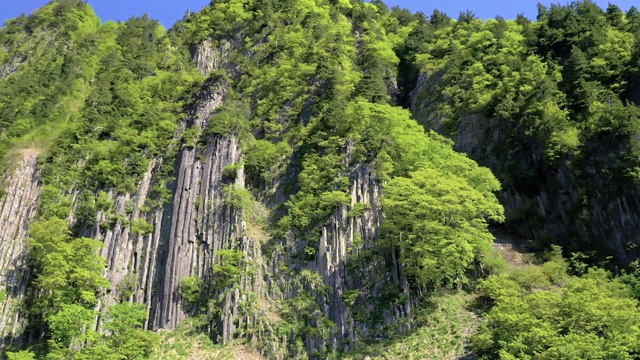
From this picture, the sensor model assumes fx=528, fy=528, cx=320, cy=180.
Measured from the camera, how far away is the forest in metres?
30.2

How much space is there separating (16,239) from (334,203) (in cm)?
2368

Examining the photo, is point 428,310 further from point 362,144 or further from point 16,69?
point 16,69

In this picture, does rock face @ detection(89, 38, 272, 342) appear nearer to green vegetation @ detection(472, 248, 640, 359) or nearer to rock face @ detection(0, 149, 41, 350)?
rock face @ detection(0, 149, 41, 350)

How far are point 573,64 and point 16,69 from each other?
57728 mm

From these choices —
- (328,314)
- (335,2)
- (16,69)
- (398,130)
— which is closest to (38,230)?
(328,314)

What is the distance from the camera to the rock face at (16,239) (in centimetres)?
3494

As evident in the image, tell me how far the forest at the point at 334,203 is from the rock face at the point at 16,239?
0.14m

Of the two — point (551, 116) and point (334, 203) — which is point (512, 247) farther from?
point (334, 203)

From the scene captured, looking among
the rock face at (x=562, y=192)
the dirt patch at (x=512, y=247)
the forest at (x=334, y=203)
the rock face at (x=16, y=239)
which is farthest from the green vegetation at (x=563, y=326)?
the rock face at (x=16, y=239)

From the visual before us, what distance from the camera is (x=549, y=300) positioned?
25125 millimetres

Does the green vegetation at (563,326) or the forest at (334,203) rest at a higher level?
the forest at (334,203)

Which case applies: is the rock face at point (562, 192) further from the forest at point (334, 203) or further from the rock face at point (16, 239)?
the rock face at point (16, 239)

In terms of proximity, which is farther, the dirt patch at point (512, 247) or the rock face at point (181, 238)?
the dirt patch at point (512, 247)

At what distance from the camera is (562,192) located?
38.0m
